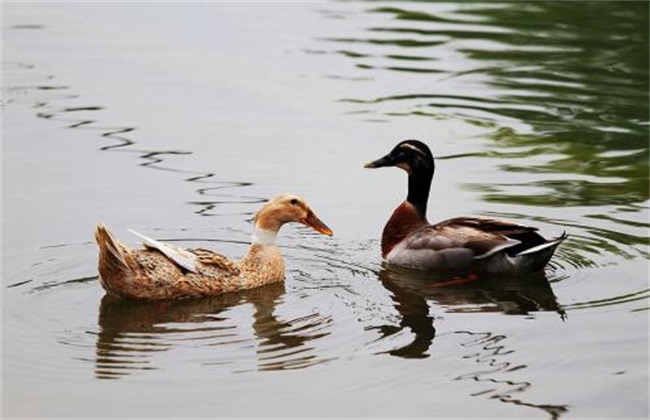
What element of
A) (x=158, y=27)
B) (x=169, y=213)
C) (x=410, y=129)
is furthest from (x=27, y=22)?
(x=169, y=213)

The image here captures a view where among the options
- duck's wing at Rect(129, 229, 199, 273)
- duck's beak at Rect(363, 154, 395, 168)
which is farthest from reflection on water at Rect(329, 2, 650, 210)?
duck's wing at Rect(129, 229, 199, 273)

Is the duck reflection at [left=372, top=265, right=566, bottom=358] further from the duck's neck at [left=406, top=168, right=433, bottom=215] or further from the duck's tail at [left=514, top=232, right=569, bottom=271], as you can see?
the duck's neck at [left=406, top=168, right=433, bottom=215]

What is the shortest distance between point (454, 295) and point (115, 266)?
2.54m

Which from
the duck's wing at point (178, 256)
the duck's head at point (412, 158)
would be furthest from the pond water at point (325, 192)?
the duck's head at point (412, 158)

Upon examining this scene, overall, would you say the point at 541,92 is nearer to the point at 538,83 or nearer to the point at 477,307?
the point at 538,83

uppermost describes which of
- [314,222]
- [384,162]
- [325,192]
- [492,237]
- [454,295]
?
[384,162]

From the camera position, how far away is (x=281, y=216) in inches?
480

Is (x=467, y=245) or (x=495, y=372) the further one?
(x=467, y=245)

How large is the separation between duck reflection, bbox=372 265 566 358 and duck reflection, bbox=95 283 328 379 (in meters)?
0.72

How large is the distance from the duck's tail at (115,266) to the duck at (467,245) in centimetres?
242

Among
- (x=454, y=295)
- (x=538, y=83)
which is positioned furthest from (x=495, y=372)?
(x=538, y=83)

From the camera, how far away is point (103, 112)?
55.2 ft

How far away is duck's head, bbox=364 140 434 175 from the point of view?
1317 cm

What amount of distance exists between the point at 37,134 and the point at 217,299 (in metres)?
4.98
